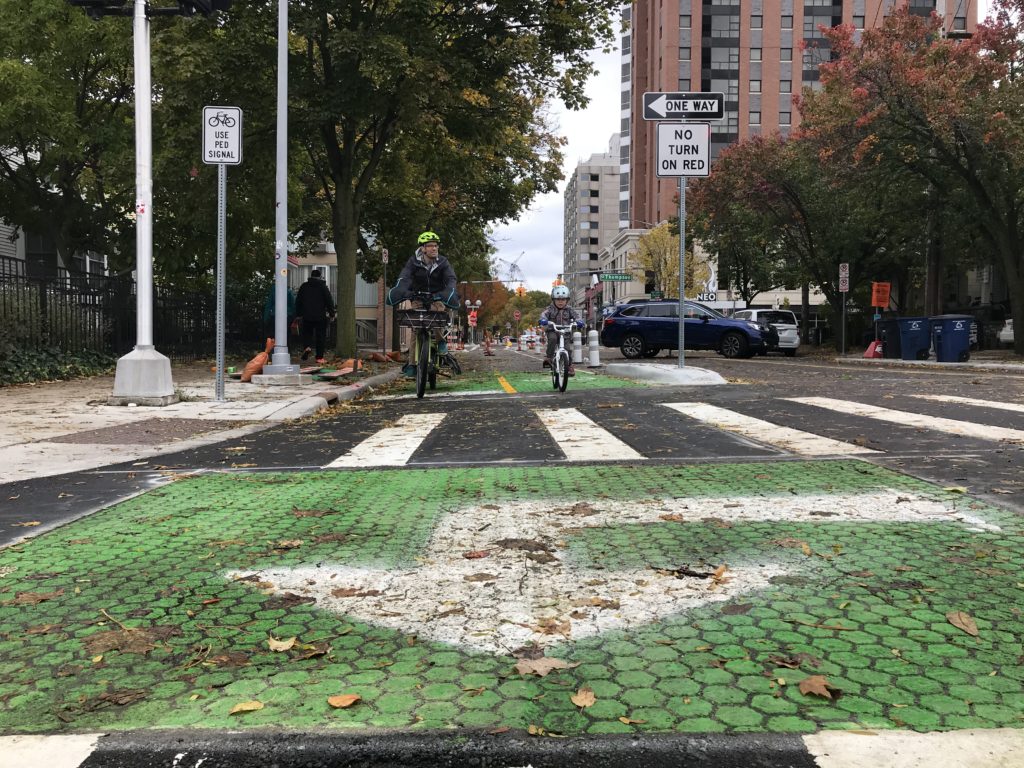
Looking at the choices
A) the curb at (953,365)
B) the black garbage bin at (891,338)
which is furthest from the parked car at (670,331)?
the black garbage bin at (891,338)

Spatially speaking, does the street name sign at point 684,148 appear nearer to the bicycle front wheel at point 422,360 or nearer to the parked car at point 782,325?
the bicycle front wheel at point 422,360

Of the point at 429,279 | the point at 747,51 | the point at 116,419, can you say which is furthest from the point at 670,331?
the point at 747,51

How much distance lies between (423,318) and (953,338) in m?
16.4

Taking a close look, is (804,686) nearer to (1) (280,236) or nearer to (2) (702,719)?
(2) (702,719)

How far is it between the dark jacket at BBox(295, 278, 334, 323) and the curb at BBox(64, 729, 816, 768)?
55.0ft

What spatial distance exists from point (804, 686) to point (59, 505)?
4.15m

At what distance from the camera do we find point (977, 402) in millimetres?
9078

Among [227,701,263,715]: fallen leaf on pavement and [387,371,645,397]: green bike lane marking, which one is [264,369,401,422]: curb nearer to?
[387,371,645,397]: green bike lane marking

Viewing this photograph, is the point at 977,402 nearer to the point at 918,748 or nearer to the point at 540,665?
the point at 918,748

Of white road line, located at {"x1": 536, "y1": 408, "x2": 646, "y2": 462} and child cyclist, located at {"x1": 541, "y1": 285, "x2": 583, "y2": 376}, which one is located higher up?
child cyclist, located at {"x1": 541, "y1": 285, "x2": 583, "y2": 376}

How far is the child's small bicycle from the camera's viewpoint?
11273mm

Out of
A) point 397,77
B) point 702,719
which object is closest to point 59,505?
point 702,719

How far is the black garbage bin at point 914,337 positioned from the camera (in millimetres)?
21750

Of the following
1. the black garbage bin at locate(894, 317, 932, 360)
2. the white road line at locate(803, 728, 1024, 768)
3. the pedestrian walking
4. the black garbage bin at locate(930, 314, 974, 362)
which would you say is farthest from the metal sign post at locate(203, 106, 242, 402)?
the black garbage bin at locate(894, 317, 932, 360)
